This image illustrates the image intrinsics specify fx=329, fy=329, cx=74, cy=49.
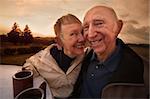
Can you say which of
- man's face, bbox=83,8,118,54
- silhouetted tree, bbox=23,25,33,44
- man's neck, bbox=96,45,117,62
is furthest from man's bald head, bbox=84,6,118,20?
silhouetted tree, bbox=23,25,33,44

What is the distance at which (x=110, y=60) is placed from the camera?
125 cm

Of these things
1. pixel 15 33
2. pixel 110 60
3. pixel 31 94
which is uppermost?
pixel 15 33

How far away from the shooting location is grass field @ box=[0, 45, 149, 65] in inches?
48.7

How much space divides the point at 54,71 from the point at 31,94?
0.13 metres

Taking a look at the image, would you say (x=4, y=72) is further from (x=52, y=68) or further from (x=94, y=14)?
(x=94, y=14)

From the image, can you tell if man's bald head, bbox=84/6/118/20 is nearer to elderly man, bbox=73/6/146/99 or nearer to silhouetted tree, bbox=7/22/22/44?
elderly man, bbox=73/6/146/99

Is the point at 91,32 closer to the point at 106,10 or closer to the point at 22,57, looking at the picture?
the point at 106,10

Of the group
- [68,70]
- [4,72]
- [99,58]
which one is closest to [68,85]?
[68,70]

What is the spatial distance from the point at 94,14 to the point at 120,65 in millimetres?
216

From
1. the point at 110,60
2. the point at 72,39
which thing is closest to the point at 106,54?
the point at 110,60

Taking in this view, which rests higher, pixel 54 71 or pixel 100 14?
pixel 100 14

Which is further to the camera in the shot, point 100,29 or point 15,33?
point 15,33

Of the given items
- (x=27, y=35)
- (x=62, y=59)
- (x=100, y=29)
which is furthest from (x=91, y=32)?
(x=27, y=35)

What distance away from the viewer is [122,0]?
1.24 metres
